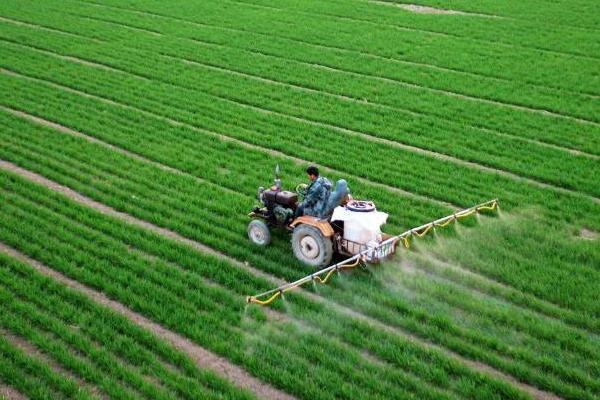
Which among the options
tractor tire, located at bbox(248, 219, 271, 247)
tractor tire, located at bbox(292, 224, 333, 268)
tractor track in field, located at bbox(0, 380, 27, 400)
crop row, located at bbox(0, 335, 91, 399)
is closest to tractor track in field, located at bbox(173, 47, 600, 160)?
tractor tire, located at bbox(248, 219, 271, 247)

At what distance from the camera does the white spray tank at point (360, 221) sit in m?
10.1

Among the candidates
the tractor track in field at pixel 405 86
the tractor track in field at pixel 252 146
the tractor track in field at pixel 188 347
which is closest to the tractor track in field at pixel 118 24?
the tractor track in field at pixel 405 86

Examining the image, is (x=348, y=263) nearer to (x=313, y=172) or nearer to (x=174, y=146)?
(x=313, y=172)

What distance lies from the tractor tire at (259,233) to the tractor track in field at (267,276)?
554 millimetres

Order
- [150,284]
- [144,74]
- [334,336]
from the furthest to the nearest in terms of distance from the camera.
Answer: [144,74]
[150,284]
[334,336]

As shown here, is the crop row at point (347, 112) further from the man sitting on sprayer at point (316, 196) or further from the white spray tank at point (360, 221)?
the man sitting on sprayer at point (316, 196)

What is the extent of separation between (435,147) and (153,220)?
709 centimetres

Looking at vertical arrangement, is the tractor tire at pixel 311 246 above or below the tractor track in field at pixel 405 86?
below

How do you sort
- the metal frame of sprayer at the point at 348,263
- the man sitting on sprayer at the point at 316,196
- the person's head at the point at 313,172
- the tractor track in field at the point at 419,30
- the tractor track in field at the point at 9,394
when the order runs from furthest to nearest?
the tractor track in field at the point at 419,30 → the man sitting on sprayer at the point at 316,196 → the person's head at the point at 313,172 → the metal frame of sprayer at the point at 348,263 → the tractor track in field at the point at 9,394

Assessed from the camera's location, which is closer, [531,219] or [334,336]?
[334,336]

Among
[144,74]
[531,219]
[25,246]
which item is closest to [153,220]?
[25,246]

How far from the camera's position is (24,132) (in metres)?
16.6

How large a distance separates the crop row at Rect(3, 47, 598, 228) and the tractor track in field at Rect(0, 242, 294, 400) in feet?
21.0

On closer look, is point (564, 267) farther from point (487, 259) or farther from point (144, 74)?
point (144, 74)
